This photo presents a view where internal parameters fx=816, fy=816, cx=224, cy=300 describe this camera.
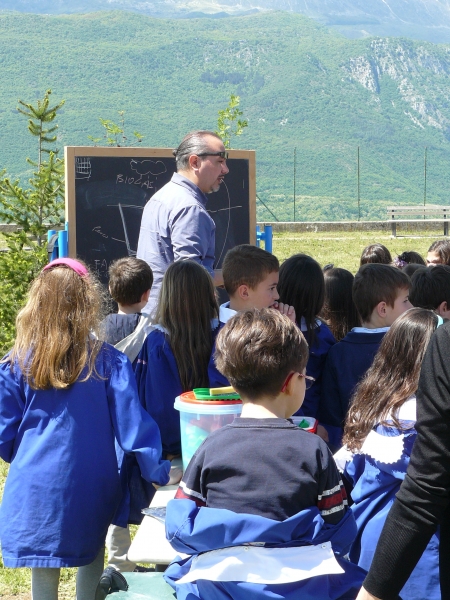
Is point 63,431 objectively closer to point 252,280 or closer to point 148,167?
point 252,280

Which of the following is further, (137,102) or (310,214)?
(137,102)

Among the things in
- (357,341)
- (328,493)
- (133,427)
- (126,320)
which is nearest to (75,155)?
(126,320)

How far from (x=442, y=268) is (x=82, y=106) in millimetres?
84743

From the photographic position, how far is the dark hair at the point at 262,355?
2322 millimetres

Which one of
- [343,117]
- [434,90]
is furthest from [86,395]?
[434,90]

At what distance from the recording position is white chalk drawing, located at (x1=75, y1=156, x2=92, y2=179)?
656 centimetres

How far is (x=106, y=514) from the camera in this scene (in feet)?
9.66

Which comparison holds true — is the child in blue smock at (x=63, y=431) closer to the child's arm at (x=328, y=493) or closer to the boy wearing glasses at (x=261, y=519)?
the boy wearing glasses at (x=261, y=519)

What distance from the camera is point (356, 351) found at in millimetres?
3537

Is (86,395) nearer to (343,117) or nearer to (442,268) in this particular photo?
(442,268)

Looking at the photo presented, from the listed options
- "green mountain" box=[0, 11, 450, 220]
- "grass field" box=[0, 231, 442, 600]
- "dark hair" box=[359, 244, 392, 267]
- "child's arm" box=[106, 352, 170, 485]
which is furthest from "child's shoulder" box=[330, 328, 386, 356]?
"green mountain" box=[0, 11, 450, 220]

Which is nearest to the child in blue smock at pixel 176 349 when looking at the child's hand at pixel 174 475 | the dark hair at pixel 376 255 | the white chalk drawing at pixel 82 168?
the child's hand at pixel 174 475

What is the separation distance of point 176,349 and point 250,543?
1338mm

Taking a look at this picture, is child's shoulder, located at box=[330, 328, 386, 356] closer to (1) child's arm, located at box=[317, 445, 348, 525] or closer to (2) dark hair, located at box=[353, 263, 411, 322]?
(2) dark hair, located at box=[353, 263, 411, 322]
